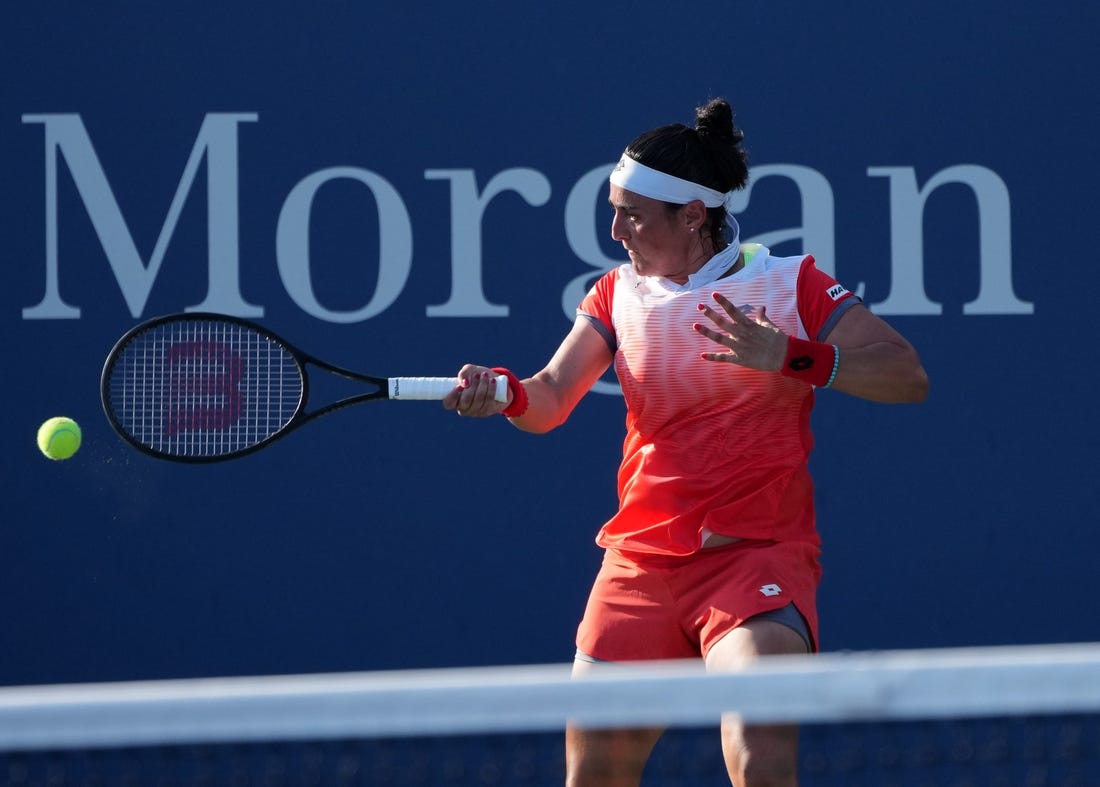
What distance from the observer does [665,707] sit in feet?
6.10

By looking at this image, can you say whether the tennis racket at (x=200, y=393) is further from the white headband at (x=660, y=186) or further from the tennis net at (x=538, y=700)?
the tennis net at (x=538, y=700)

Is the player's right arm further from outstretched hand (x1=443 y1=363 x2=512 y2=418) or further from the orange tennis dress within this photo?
the orange tennis dress

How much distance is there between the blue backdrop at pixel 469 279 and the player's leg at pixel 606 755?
116 centimetres

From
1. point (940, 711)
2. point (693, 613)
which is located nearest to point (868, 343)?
point (693, 613)

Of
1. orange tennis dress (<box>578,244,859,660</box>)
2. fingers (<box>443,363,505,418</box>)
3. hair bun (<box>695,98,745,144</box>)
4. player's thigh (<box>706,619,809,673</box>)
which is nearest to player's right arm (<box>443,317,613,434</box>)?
fingers (<box>443,363,505,418</box>)

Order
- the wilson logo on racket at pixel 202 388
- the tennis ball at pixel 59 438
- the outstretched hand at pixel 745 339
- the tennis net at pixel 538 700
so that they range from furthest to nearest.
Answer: the tennis ball at pixel 59 438, the wilson logo on racket at pixel 202 388, the outstretched hand at pixel 745 339, the tennis net at pixel 538 700

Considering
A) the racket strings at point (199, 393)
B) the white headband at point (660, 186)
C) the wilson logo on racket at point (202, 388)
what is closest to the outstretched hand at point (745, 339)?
the white headband at point (660, 186)

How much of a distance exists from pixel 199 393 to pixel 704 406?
3.35 feet

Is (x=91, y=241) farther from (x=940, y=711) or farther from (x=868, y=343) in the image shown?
(x=940, y=711)

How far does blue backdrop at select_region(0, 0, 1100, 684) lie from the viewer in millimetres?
3760

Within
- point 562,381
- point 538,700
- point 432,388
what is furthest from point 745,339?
point 538,700

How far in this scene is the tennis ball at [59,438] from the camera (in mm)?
3365

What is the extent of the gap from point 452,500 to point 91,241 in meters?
0.97

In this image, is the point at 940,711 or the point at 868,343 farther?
the point at 868,343
